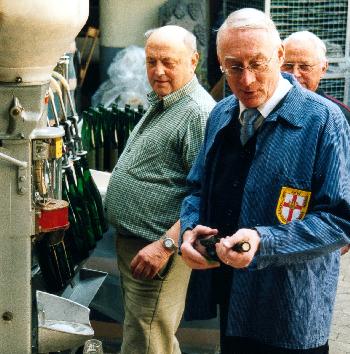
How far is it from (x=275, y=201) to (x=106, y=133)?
8.06 feet

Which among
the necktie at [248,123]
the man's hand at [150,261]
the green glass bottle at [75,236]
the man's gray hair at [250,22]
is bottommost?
the green glass bottle at [75,236]

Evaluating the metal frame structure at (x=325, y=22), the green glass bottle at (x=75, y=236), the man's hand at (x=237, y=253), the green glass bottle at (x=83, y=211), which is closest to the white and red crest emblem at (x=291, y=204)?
the man's hand at (x=237, y=253)

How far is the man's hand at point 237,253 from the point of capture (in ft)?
7.99

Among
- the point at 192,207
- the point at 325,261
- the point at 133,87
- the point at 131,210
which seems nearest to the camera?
the point at 325,261

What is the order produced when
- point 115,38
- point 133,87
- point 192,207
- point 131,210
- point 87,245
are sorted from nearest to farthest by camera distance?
point 192,207 < point 131,210 < point 87,245 < point 133,87 < point 115,38

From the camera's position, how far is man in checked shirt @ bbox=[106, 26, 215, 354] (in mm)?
3637

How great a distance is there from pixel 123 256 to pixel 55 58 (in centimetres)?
127

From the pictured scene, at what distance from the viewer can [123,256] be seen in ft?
12.7

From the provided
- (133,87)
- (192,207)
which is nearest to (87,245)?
(192,207)

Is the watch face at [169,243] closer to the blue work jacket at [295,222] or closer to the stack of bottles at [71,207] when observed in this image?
the stack of bottles at [71,207]

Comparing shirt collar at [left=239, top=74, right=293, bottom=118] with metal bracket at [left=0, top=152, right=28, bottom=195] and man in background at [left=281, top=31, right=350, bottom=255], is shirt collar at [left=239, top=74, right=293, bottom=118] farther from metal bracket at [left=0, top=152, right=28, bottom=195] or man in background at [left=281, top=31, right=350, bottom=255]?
man in background at [left=281, top=31, right=350, bottom=255]

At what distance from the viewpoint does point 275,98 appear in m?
2.77

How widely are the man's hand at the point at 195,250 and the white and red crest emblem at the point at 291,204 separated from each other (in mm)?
203

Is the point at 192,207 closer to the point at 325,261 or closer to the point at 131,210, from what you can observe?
the point at 325,261
